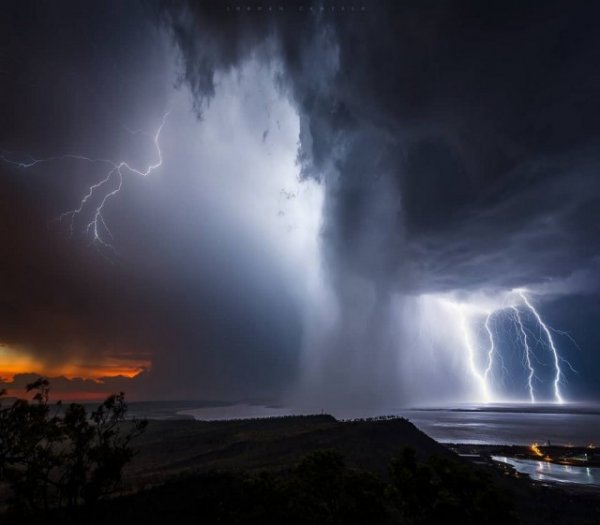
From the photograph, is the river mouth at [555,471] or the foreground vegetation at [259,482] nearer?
the foreground vegetation at [259,482]

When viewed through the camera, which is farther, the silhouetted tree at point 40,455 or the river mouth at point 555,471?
the river mouth at point 555,471

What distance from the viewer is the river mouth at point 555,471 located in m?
86.3

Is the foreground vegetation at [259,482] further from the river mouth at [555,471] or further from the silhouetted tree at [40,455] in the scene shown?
the river mouth at [555,471]

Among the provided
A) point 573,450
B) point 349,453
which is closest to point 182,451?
point 349,453

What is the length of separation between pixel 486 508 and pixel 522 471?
79286 millimetres

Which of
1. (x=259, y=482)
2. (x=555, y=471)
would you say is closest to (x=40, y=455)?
(x=259, y=482)

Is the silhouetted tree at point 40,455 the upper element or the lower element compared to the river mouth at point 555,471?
upper

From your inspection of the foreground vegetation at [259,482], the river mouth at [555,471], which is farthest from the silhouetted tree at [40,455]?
the river mouth at [555,471]

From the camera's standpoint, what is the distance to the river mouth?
86.3 meters

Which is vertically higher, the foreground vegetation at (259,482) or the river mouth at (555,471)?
the foreground vegetation at (259,482)

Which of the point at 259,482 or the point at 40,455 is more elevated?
the point at 40,455

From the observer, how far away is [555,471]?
97.0 m

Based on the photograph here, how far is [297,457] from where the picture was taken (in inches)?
3260

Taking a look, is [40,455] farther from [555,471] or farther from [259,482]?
[555,471]
